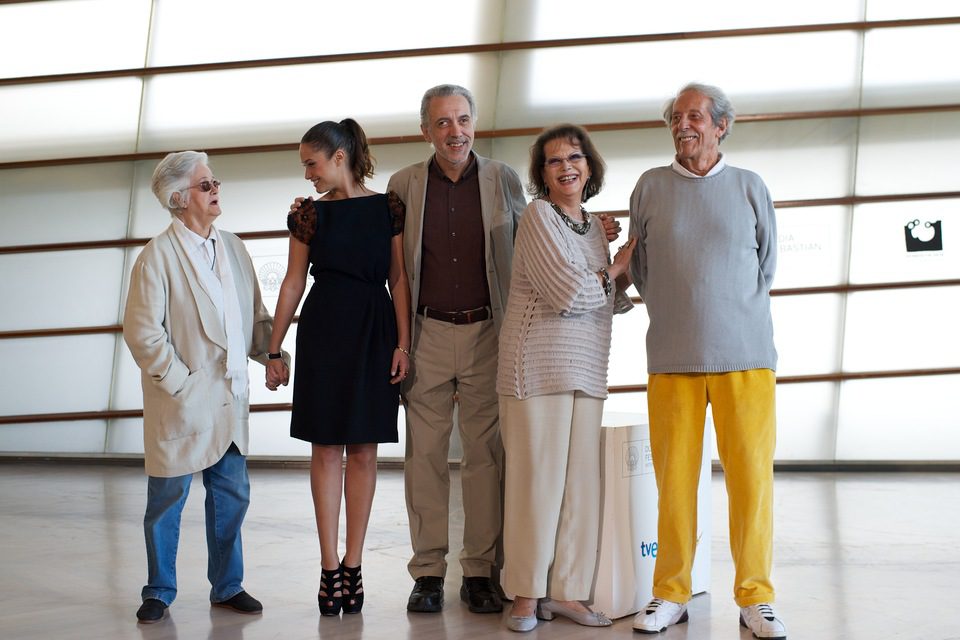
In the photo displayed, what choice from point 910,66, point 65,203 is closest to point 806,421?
point 910,66

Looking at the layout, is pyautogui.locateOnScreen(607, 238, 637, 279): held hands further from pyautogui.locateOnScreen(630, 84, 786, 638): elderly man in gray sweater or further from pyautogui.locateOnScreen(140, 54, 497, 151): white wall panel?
pyautogui.locateOnScreen(140, 54, 497, 151): white wall panel

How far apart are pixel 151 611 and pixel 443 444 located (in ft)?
3.40

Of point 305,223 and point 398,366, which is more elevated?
point 305,223

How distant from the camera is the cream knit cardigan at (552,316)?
2.74m

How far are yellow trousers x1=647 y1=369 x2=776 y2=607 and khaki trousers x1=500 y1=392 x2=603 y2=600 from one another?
0.20 meters

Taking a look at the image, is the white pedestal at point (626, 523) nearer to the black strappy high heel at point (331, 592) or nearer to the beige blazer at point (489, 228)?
the beige blazer at point (489, 228)

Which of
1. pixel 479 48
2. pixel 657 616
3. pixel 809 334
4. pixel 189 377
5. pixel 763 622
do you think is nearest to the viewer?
pixel 763 622

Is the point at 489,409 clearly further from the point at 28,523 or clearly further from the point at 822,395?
the point at 822,395

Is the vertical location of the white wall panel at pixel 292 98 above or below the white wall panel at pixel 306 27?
below

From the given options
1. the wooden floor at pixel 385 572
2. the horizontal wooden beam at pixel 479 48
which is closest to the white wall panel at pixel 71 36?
the horizontal wooden beam at pixel 479 48

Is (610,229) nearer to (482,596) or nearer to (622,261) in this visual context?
(622,261)

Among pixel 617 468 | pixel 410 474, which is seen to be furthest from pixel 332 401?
pixel 617 468

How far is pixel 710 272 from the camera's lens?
2.74 metres

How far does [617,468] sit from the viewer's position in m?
2.92
